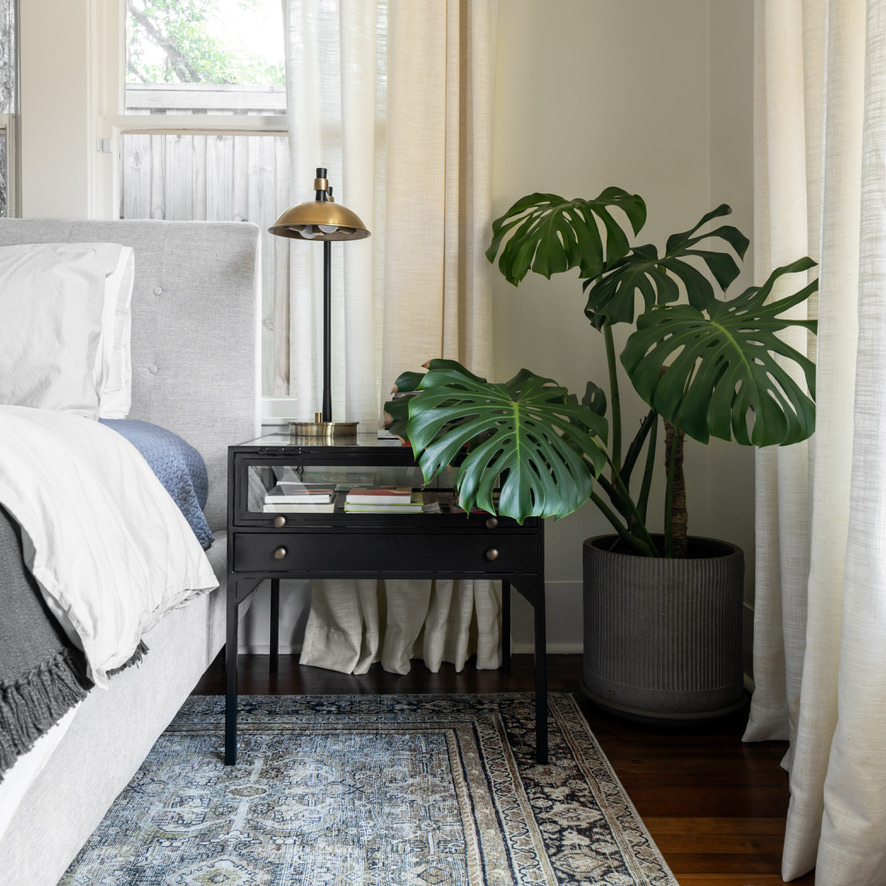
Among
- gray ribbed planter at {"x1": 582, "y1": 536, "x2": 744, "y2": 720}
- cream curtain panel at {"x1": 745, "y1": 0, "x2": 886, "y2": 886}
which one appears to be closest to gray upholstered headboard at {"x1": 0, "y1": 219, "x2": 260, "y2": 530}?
gray ribbed planter at {"x1": 582, "y1": 536, "x2": 744, "y2": 720}

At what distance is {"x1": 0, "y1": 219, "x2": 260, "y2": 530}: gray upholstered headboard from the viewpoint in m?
1.97

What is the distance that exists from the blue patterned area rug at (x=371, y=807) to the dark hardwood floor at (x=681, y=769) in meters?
0.05

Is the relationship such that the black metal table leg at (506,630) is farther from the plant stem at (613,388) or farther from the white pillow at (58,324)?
the white pillow at (58,324)

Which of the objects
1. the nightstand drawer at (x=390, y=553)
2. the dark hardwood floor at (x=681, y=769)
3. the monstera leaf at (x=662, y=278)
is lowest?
the dark hardwood floor at (x=681, y=769)

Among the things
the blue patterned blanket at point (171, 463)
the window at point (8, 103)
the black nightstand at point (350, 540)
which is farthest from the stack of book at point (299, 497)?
the window at point (8, 103)

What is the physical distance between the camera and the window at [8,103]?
7.42ft

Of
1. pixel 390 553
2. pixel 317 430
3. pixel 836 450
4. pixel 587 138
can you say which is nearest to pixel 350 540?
pixel 390 553

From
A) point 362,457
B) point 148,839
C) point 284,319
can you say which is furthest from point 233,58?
point 148,839

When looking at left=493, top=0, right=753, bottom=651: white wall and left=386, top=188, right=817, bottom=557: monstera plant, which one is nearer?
left=386, top=188, right=817, bottom=557: monstera plant

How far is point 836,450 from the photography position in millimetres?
1192

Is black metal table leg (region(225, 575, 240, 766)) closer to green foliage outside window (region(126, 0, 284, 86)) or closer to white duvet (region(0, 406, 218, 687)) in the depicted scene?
white duvet (region(0, 406, 218, 687))

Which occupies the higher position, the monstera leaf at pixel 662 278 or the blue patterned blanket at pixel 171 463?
the monstera leaf at pixel 662 278

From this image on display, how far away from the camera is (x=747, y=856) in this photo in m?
1.25

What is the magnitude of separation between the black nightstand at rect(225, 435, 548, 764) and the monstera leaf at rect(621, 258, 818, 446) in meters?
0.39
